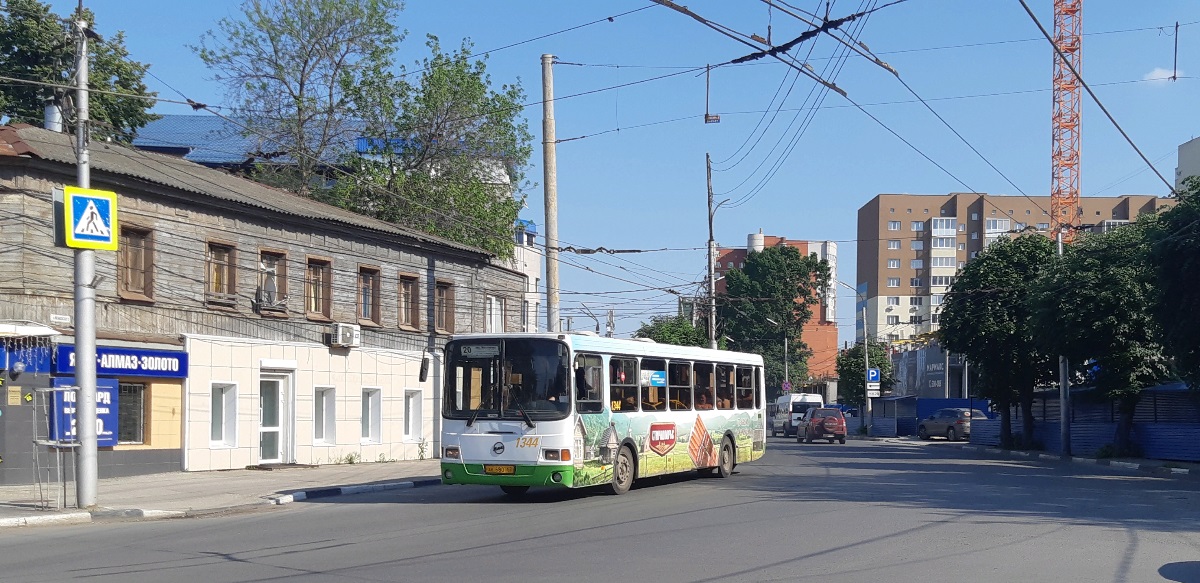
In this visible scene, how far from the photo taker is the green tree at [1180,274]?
2709 cm

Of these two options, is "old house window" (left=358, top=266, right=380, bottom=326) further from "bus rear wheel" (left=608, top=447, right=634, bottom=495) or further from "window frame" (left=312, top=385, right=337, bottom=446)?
"bus rear wheel" (left=608, top=447, right=634, bottom=495)

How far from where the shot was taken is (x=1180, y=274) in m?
27.4

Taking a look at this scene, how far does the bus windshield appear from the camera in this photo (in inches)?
712

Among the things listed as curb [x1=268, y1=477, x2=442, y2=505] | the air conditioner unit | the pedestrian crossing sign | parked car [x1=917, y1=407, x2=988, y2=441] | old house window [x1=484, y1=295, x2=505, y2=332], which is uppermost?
the pedestrian crossing sign

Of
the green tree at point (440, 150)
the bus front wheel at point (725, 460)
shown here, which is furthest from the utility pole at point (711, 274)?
the bus front wheel at point (725, 460)

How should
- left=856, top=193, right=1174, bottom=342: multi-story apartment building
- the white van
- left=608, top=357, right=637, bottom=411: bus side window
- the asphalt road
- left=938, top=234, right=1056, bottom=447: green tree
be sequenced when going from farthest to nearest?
left=856, top=193, right=1174, bottom=342: multi-story apartment building < the white van < left=938, top=234, right=1056, bottom=447: green tree < left=608, top=357, right=637, bottom=411: bus side window < the asphalt road

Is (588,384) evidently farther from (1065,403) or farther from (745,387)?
(1065,403)

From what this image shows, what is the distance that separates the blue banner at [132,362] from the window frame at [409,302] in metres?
8.67

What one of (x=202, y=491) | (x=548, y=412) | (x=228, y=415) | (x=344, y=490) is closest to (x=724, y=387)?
(x=548, y=412)

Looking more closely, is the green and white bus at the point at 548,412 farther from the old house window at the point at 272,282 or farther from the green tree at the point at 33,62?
the green tree at the point at 33,62

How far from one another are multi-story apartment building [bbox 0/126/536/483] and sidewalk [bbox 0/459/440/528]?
41.7 inches

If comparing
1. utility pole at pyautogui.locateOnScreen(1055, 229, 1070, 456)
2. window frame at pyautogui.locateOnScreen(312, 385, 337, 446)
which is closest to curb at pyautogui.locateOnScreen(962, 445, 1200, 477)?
utility pole at pyautogui.locateOnScreen(1055, 229, 1070, 456)

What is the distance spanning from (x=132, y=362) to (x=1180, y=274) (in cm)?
2342

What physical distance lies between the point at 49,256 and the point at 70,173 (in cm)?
171
